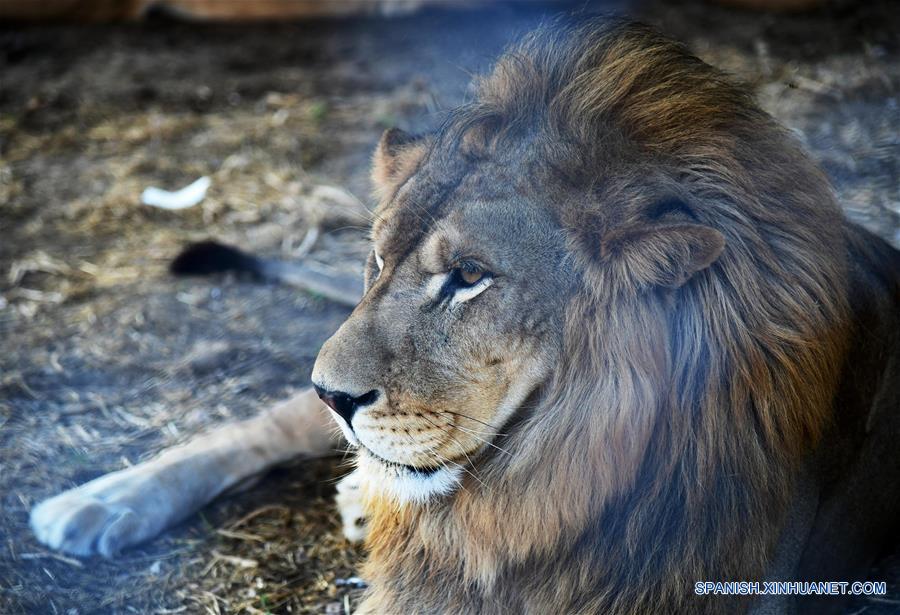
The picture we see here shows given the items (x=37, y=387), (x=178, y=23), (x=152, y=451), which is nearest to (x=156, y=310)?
(x=37, y=387)

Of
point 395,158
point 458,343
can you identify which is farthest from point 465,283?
point 395,158

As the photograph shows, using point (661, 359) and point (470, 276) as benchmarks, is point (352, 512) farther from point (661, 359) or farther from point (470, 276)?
point (661, 359)

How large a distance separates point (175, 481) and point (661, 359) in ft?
5.09

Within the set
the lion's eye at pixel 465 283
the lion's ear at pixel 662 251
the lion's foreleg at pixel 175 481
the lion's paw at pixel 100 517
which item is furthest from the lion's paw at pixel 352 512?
the lion's ear at pixel 662 251

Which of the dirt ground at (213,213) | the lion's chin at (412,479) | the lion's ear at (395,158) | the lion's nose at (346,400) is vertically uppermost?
the lion's ear at (395,158)

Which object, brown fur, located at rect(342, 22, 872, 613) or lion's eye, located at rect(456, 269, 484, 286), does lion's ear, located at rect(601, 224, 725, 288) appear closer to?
brown fur, located at rect(342, 22, 872, 613)

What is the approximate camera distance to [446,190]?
6.71ft

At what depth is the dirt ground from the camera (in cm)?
270

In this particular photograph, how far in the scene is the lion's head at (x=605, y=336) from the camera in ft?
6.09

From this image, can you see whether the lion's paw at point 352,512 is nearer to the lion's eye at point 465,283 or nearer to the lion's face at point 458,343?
the lion's face at point 458,343

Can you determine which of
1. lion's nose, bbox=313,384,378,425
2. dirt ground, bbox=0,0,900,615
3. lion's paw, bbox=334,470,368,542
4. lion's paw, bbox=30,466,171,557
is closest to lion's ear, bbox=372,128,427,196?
dirt ground, bbox=0,0,900,615

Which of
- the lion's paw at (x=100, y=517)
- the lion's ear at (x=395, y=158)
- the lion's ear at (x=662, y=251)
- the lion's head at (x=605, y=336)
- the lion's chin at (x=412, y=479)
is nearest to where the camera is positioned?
the lion's ear at (x=662, y=251)

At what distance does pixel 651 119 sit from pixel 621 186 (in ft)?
0.55

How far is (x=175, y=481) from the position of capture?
9.23 ft
